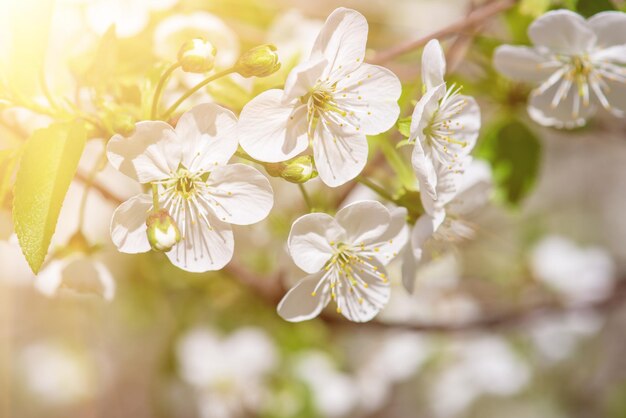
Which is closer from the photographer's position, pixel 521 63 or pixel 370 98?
pixel 370 98

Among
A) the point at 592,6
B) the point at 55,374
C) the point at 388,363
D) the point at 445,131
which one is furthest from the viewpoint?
the point at 55,374

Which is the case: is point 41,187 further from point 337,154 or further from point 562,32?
point 562,32

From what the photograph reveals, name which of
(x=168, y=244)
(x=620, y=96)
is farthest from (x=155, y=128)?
(x=620, y=96)

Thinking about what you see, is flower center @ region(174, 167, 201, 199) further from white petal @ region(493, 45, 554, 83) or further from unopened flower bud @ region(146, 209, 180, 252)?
white petal @ region(493, 45, 554, 83)

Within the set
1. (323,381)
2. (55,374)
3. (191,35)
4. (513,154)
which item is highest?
(191,35)

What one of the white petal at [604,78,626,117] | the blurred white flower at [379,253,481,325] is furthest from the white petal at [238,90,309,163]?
the blurred white flower at [379,253,481,325]

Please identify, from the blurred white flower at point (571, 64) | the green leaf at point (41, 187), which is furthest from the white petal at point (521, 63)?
the green leaf at point (41, 187)

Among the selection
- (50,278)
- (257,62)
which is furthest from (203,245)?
(50,278)

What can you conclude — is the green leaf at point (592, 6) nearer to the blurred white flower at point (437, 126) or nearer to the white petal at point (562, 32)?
the white petal at point (562, 32)
